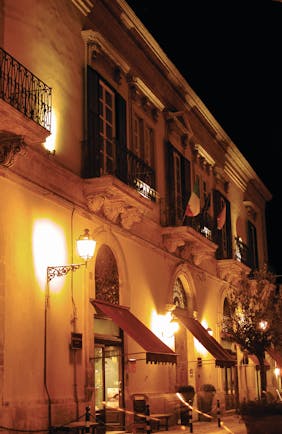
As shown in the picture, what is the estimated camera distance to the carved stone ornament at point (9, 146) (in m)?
12.5

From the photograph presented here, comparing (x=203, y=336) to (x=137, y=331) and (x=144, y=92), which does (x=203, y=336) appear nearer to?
(x=137, y=331)

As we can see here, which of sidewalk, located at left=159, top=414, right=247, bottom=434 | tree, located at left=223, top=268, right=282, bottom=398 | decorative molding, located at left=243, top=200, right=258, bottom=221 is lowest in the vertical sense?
sidewalk, located at left=159, top=414, right=247, bottom=434

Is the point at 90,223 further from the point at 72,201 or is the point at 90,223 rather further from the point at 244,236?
the point at 244,236

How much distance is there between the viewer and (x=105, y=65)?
17688 mm

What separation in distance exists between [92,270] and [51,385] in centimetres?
311

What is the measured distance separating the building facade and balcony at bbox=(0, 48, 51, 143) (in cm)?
4

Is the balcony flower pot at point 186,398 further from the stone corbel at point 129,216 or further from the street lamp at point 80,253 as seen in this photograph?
the street lamp at point 80,253


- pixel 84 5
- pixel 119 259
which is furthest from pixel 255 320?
pixel 84 5

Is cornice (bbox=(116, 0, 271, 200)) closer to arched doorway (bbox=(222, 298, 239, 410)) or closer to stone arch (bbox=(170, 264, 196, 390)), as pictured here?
stone arch (bbox=(170, 264, 196, 390))

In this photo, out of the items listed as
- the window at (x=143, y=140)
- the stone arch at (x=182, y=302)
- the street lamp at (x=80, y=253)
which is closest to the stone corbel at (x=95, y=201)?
the street lamp at (x=80, y=253)

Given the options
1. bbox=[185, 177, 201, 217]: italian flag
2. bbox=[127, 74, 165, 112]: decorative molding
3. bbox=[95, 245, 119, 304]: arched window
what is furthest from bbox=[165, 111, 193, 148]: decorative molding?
bbox=[95, 245, 119, 304]: arched window

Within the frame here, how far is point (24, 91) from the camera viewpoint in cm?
1346

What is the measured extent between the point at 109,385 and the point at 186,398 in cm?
388

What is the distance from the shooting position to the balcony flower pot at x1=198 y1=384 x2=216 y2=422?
70.6 ft
